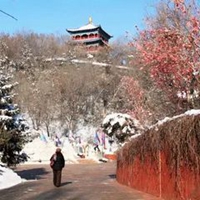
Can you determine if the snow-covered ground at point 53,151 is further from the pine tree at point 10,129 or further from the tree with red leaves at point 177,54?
the tree with red leaves at point 177,54

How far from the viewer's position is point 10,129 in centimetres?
2003

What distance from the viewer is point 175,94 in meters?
14.6

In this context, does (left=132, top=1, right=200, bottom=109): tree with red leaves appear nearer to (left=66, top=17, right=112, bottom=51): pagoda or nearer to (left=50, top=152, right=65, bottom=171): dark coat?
(left=50, top=152, right=65, bottom=171): dark coat

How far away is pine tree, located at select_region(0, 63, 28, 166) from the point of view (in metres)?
19.2

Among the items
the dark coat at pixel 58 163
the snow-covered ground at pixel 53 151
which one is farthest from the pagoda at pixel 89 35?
the dark coat at pixel 58 163

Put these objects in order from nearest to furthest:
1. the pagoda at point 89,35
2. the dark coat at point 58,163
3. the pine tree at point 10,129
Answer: the dark coat at point 58,163, the pine tree at point 10,129, the pagoda at point 89,35

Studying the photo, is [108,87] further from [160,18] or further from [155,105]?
[160,18]

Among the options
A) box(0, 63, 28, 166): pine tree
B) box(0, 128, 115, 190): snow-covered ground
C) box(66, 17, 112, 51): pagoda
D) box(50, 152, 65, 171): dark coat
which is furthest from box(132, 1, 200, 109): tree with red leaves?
box(66, 17, 112, 51): pagoda

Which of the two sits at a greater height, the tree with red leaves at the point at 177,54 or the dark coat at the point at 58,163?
the tree with red leaves at the point at 177,54

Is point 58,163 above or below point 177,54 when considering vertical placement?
below

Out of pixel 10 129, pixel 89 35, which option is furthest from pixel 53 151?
pixel 89 35

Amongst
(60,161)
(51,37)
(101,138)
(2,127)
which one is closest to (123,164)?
(60,161)

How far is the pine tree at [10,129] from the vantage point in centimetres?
1917

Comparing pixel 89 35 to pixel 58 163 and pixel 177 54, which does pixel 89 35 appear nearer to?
pixel 58 163
